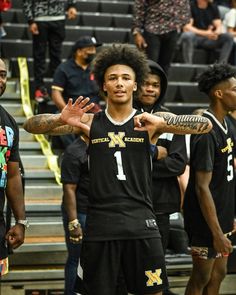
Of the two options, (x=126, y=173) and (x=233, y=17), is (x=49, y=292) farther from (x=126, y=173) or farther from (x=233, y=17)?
(x=233, y=17)

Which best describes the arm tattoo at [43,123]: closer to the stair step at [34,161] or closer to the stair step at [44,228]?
the stair step at [44,228]

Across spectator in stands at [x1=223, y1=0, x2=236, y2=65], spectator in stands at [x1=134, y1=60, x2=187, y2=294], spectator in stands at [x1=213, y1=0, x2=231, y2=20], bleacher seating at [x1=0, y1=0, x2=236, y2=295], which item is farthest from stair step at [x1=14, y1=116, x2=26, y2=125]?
spectator in stands at [x1=213, y1=0, x2=231, y2=20]

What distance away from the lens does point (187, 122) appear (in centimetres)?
459

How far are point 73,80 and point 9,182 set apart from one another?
10.1 feet

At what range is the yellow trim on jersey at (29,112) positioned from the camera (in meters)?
7.80

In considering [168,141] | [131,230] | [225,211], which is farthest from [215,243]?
[131,230]

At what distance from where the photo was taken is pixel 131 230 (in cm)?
435

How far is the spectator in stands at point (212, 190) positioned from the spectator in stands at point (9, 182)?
53.1 inches

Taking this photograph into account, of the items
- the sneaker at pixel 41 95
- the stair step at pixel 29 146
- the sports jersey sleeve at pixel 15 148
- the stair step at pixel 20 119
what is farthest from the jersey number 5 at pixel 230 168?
the stair step at pixel 20 119

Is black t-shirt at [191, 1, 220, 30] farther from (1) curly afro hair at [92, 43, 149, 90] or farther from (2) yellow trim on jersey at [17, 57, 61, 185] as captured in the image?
(1) curly afro hair at [92, 43, 149, 90]

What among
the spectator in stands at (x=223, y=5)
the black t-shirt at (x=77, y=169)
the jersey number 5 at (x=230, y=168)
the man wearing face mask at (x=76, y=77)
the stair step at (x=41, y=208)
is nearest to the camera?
the jersey number 5 at (x=230, y=168)

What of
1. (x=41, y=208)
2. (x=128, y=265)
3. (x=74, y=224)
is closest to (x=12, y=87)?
(x=41, y=208)

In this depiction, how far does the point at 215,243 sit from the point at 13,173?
1555mm

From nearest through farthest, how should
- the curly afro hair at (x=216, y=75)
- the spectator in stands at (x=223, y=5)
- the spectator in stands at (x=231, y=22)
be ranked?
the curly afro hair at (x=216, y=75) < the spectator in stands at (x=231, y=22) < the spectator in stands at (x=223, y=5)
